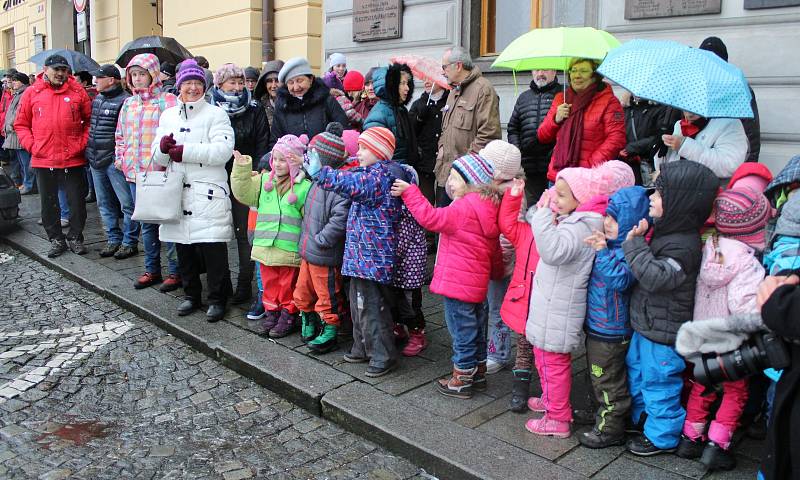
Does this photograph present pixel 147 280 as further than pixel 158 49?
No

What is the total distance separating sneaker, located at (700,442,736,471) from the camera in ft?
11.1

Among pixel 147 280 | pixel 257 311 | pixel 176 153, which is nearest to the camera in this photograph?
pixel 176 153

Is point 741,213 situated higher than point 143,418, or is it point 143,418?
point 741,213

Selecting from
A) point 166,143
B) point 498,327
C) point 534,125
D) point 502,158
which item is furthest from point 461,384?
point 166,143

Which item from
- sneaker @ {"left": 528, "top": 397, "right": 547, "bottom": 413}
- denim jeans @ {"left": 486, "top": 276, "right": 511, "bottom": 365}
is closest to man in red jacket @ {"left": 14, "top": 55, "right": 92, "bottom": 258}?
denim jeans @ {"left": 486, "top": 276, "right": 511, "bottom": 365}

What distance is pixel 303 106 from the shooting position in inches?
242

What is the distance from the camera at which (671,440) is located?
11.6 ft

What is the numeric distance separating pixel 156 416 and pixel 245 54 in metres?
8.44

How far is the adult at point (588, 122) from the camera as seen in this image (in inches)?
199

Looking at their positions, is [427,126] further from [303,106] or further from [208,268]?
[208,268]

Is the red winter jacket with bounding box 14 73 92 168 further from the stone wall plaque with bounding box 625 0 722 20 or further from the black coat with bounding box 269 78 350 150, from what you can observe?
the stone wall plaque with bounding box 625 0 722 20

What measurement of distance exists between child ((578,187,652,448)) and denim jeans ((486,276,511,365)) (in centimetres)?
103

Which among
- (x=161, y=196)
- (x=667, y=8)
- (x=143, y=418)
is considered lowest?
(x=143, y=418)

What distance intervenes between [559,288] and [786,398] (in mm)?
1243
